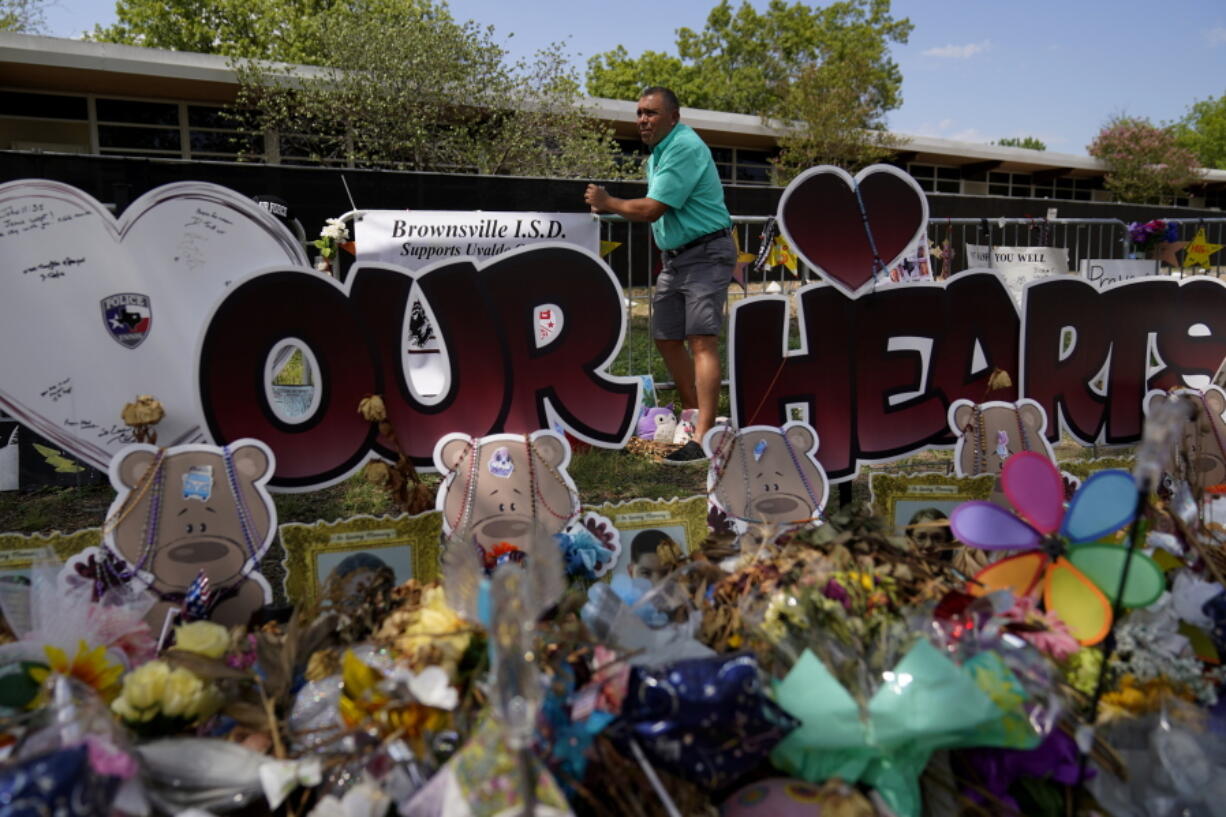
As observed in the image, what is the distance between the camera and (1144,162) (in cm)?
3172

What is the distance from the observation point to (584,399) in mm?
2812

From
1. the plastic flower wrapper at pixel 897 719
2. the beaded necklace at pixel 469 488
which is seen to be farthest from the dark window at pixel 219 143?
the plastic flower wrapper at pixel 897 719

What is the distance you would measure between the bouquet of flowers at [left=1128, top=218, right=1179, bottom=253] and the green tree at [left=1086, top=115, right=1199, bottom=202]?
29817 mm

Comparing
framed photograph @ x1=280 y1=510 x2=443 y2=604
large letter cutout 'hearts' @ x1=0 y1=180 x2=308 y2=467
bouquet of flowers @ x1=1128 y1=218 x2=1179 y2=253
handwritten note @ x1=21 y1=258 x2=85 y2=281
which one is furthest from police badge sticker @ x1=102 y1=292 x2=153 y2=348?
bouquet of flowers @ x1=1128 y1=218 x2=1179 y2=253

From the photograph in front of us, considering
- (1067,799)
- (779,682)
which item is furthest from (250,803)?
(1067,799)

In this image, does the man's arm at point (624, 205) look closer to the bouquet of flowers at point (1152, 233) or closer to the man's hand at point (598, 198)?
the man's hand at point (598, 198)

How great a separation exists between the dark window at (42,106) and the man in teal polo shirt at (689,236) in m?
17.5

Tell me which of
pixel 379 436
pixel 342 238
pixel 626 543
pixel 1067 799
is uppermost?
pixel 342 238

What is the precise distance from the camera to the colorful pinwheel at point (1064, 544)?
152 centimetres

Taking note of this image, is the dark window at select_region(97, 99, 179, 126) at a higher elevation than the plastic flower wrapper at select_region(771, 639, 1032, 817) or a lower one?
higher

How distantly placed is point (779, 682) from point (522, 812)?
1.67 ft

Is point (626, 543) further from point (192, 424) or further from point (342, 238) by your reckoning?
point (342, 238)

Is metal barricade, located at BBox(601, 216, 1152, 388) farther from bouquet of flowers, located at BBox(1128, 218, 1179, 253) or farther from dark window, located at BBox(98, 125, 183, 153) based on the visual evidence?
dark window, located at BBox(98, 125, 183, 153)

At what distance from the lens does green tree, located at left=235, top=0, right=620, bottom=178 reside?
13.2m
